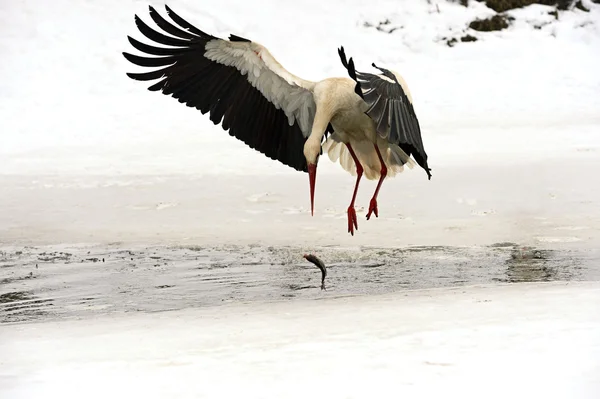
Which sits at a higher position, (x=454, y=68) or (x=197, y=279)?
(x=454, y=68)

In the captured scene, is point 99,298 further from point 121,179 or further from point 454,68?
point 454,68

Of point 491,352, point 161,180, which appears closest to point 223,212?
point 161,180

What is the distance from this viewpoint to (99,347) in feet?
16.4

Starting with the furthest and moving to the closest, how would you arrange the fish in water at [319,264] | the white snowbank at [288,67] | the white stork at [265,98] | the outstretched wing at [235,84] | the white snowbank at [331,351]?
the white snowbank at [288,67], the outstretched wing at [235,84], the white stork at [265,98], the fish in water at [319,264], the white snowbank at [331,351]

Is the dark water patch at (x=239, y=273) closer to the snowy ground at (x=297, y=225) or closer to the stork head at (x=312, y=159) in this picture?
the snowy ground at (x=297, y=225)

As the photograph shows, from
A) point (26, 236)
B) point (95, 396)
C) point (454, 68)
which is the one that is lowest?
point (95, 396)

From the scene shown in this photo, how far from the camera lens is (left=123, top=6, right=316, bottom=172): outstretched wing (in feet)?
25.6

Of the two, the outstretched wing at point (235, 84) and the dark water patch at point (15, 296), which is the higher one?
the outstretched wing at point (235, 84)

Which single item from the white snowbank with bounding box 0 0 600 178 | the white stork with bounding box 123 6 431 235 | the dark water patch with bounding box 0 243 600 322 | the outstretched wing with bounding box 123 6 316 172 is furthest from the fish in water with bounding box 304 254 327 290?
the white snowbank with bounding box 0 0 600 178

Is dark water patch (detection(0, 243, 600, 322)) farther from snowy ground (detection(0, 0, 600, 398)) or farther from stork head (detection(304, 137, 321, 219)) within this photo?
A: stork head (detection(304, 137, 321, 219))

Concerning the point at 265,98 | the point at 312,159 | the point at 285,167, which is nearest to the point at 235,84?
the point at 265,98

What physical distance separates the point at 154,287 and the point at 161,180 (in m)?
4.03

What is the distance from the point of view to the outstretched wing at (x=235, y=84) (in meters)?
7.81

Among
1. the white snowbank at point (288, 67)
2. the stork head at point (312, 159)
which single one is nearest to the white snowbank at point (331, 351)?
the stork head at point (312, 159)
